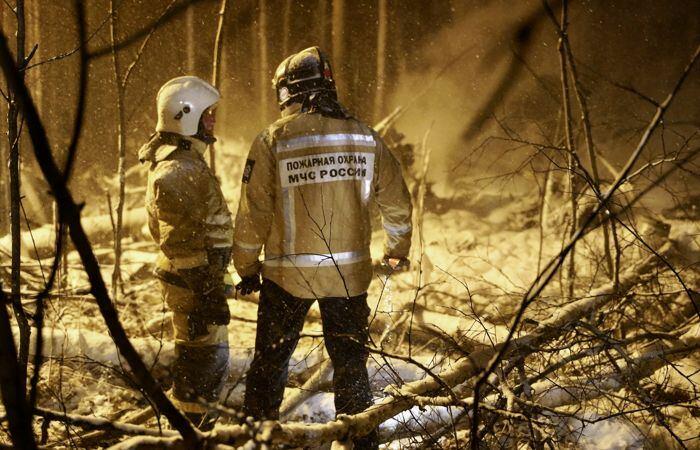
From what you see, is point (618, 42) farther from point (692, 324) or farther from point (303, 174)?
point (303, 174)

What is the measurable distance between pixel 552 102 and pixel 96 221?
23.3 feet

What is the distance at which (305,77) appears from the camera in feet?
10.2

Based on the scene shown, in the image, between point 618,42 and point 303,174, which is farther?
point 618,42

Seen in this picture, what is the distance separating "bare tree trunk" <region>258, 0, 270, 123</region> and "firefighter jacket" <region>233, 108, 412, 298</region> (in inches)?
237

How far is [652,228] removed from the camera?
19.3 ft

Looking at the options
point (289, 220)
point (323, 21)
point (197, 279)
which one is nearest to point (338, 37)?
point (323, 21)

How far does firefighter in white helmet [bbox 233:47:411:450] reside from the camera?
2996 millimetres

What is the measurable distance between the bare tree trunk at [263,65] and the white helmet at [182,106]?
5.30m

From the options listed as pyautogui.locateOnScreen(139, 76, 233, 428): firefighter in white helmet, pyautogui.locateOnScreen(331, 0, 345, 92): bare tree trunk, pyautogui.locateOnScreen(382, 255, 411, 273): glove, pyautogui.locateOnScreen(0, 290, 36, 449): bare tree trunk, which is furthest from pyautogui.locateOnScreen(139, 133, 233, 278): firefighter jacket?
pyautogui.locateOnScreen(331, 0, 345, 92): bare tree trunk

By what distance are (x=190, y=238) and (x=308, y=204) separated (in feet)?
2.78

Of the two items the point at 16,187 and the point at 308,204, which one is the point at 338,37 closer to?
the point at 308,204

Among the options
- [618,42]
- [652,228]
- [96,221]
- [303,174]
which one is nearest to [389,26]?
[618,42]

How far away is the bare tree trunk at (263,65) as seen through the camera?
28.2ft

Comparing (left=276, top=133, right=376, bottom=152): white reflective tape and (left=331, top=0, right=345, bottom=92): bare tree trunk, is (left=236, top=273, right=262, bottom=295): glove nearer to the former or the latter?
(left=276, top=133, right=376, bottom=152): white reflective tape
